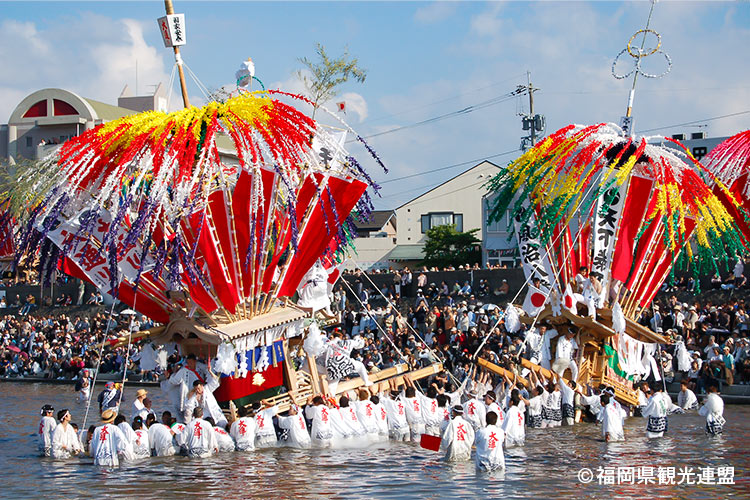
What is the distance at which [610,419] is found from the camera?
1587 centimetres

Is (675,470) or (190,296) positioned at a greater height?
(190,296)

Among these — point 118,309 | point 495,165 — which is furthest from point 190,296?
point 495,165

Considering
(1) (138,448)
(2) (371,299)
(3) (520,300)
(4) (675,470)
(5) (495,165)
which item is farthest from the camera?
(5) (495,165)

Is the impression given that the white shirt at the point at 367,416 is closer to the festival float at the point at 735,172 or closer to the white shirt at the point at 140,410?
the white shirt at the point at 140,410

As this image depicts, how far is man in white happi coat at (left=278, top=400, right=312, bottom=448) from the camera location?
15.6 m

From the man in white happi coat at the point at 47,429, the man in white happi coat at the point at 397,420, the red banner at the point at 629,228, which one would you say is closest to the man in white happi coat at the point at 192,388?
the man in white happi coat at the point at 47,429

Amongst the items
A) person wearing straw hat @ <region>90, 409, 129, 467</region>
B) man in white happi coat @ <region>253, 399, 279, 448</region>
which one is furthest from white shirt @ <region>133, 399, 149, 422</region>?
man in white happi coat @ <region>253, 399, 279, 448</region>

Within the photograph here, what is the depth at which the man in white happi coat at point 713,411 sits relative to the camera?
15.9m

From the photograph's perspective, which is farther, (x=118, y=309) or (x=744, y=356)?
(x=118, y=309)

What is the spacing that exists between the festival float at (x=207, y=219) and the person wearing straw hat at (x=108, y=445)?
6.21 ft

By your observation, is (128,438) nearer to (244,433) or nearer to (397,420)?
(244,433)

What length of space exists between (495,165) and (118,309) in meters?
22.2

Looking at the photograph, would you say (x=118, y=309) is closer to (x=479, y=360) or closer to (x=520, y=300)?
(x=520, y=300)

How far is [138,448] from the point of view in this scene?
1459 cm
